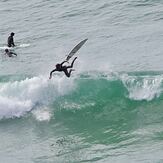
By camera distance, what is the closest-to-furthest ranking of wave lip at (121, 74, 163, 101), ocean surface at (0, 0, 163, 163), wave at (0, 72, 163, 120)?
ocean surface at (0, 0, 163, 163) → wave lip at (121, 74, 163, 101) → wave at (0, 72, 163, 120)

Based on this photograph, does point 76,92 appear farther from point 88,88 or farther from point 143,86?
point 143,86

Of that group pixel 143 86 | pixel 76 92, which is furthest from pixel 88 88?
pixel 143 86

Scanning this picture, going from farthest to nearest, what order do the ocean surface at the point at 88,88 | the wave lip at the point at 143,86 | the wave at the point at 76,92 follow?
the wave at the point at 76,92 → the wave lip at the point at 143,86 → the ocean surface at the point at 88,88

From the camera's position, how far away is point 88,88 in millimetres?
27203

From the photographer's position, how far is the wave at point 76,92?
2622 centimetres

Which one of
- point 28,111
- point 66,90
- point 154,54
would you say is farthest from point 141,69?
point 28,111

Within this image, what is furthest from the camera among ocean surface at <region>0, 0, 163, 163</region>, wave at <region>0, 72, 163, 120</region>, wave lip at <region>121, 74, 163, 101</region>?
wave at <region>0, 72, 163, 120</region>

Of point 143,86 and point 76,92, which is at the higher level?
point 143,86

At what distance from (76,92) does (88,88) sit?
1.75 feet

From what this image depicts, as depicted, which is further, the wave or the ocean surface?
the wave

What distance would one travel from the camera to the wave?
26.2 metres

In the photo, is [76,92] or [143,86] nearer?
[143,86]

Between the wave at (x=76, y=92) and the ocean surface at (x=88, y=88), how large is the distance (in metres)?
A: 0.04

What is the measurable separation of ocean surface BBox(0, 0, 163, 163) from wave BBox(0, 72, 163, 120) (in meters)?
0.04
